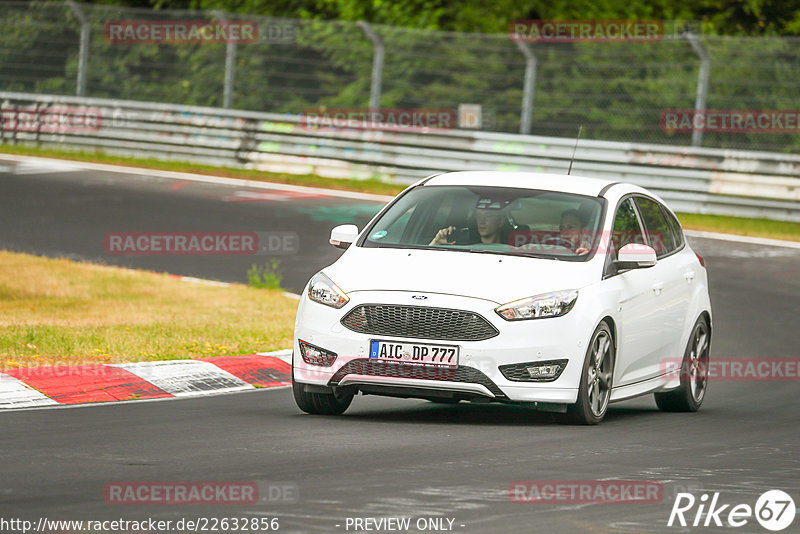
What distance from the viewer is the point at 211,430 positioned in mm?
8609

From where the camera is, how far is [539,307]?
29.6 feet

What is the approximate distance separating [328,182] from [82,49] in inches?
240

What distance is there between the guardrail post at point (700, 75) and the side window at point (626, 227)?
1376 centimetres

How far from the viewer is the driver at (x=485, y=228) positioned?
→ 998cm

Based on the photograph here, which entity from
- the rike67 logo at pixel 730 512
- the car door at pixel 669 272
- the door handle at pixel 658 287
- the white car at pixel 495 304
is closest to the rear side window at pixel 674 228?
the car door at pixel 669 272

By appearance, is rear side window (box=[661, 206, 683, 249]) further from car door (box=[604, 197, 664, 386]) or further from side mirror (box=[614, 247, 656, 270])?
side mirror (box=[614, 247, 656, 270])

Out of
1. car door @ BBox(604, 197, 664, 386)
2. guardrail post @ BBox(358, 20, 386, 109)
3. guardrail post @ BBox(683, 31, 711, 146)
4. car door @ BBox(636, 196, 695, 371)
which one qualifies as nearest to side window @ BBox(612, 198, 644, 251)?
car door @ BBox(604, 197, 664, 386)

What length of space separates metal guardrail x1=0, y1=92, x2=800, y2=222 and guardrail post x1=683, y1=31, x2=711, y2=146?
24.8 inches

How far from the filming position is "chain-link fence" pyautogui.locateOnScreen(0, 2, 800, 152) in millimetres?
23938

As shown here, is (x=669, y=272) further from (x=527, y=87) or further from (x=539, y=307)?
(x=527, y=87)

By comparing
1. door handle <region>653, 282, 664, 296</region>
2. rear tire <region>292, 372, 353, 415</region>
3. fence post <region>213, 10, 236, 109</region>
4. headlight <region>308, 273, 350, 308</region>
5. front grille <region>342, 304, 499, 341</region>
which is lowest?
rear tire <region>292, 372, 353, 415</region>

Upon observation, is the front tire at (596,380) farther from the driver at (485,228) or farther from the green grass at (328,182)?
the green grass at (328,182)

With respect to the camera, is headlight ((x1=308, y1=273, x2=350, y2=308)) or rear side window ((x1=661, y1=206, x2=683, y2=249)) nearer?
headlight ((x1=308, y1=273, x2=350, y2=308))

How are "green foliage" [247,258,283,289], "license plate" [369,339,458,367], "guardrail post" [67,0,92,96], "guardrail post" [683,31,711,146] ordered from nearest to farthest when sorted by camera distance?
"license plate" [369,339,458,367]
"green foliage" [247,258,283,289]
"guardrail post" [683,31,711,146]
"guardrail post" [67,0,92,96]
